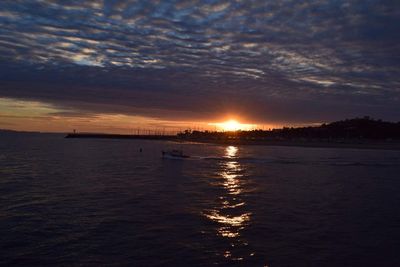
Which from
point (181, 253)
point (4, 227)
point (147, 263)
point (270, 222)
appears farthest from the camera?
point (270, 222)

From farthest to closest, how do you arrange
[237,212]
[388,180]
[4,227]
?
[388,180], [237,212], [4,227]

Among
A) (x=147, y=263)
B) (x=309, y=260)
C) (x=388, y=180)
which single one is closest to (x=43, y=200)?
(x=147, y=263)

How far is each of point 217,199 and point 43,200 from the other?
519 inches

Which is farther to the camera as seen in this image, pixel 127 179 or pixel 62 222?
pixel 127 179

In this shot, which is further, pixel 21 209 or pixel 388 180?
pixel 388 180

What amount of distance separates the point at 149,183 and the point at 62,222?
61.8 feet

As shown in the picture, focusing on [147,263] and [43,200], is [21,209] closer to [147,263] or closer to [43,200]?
[43,200]

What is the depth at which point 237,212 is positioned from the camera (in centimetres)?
2506

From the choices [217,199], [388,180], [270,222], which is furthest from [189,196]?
[388,180]

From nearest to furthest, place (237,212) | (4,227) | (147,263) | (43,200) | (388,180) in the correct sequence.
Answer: (147,263) < (4,227) < (237,212) < (43,200) < (388,180)

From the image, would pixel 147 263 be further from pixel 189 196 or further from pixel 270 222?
pixel 189 196

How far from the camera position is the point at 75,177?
146 feet

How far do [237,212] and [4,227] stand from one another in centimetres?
1370

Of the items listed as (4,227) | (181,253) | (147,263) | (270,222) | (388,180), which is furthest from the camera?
(388,180)
